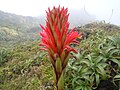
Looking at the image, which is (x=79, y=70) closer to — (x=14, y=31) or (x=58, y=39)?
(x=58, y=39)

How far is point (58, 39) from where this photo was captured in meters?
2.80

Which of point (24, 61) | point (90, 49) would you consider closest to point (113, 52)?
point (90, 49)

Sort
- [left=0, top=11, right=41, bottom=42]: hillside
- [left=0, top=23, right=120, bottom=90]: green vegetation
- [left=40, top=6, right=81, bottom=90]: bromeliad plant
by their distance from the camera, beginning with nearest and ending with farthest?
[left=40, top=6, right=81, bottom=90]: bromeliad plant, [left=0, top=23, right=120, bottom=90]: green vegetation, [left=0, top=11, right=41, bottom=42]: hillside

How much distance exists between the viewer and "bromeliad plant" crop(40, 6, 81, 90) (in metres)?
2.78

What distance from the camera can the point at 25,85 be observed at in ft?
16.4

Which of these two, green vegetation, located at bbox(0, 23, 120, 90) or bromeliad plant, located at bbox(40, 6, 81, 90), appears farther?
green vegetation, located at bbox(0, 23, 120, 90)

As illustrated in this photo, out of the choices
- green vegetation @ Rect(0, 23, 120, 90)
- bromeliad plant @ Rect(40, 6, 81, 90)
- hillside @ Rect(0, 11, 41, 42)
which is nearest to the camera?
bromeliad plant @ Rect(40, 6, 81, 90)

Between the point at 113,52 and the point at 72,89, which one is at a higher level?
the point at 113,52

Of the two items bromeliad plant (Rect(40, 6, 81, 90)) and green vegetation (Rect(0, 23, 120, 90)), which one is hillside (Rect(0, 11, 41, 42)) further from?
bromeliad plant (Rect(40, 6, 81, 90))

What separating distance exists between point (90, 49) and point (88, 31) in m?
1.89

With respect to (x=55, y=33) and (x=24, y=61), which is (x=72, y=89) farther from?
(x=24, y=61)

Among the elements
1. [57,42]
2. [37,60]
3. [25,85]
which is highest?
[57,42]

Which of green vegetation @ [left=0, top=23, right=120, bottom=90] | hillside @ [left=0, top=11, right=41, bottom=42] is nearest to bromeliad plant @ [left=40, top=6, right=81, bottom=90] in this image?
green vegetation @ [left=0, top=23, right=120, bottom=90]

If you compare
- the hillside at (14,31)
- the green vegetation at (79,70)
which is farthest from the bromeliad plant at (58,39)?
the hillside at (14,31)
